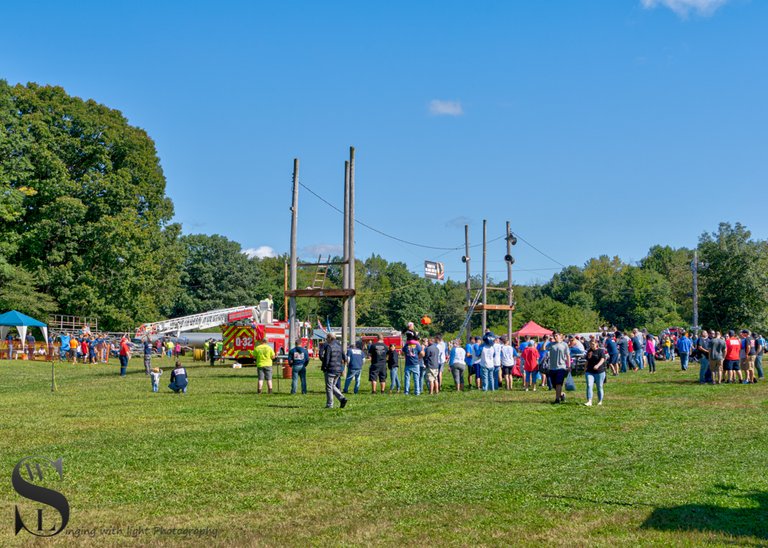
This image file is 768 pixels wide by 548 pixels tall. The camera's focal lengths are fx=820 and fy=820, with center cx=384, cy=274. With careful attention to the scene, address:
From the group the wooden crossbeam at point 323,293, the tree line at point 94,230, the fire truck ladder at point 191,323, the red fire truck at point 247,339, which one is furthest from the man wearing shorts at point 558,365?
the fire truck ladder at point 191,323

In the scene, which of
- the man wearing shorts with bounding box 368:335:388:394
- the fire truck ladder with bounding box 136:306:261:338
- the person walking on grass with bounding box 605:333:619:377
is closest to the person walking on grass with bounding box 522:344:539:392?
the man wearing shorts with bounding box 368:335:388:394

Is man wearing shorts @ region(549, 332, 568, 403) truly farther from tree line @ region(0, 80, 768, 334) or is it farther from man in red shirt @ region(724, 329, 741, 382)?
tree line @ region(0, 80, 768, 334)

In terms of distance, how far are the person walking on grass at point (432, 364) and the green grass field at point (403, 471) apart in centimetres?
440

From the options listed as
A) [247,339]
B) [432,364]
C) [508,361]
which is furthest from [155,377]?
[247,339]

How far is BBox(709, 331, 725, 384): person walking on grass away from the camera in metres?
27.4

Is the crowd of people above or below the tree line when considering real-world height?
below

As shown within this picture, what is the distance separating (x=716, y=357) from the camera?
90.1 feet

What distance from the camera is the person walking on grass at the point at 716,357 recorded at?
2742 centimetres

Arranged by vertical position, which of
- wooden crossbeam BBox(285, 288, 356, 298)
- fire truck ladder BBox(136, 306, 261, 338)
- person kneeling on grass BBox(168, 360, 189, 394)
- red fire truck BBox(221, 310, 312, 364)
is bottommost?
person kneeling on grass BBox(168, 360, 189, 394)

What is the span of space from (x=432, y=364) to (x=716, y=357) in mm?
9754

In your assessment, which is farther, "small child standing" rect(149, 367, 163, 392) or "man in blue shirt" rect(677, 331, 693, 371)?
"man in blue shirt" rect(677, 331, 693, 371)

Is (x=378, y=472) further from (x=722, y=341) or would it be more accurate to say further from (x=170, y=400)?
(x=722, y=341)

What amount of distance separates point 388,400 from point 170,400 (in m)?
6.00

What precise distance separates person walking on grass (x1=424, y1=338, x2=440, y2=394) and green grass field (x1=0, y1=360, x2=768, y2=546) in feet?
14.4
